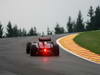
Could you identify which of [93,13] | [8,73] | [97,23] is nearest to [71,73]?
[8,73]

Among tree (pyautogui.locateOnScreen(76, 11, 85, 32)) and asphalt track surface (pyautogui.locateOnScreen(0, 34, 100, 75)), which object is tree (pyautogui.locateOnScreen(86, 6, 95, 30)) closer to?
tree (pyautogui.locateOnScreen(76, 11, 85, 32))

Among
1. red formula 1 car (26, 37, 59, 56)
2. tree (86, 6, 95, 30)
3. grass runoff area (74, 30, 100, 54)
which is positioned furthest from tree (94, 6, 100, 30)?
red formula 1 car (26, 37, 59, 56)

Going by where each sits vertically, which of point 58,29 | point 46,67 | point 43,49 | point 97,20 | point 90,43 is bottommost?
point 58,29

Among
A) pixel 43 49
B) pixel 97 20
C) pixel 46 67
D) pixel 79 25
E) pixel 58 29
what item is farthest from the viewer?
pixel 58 29

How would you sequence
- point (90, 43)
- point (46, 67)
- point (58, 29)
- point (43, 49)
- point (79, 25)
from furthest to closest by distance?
1. point (58, 29)
2. point (79, 25)
3. point (90, 43)
4. point (43, 49)
5. point (46, 67)

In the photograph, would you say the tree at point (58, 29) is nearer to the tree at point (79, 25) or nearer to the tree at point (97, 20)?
the tree at point (79, 25)

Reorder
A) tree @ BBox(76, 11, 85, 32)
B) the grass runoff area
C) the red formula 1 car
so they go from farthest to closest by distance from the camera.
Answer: tree @ BBox(76, 11, 85, 32), the grass runoff area, the red formula 1 car

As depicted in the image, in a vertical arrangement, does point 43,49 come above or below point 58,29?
above

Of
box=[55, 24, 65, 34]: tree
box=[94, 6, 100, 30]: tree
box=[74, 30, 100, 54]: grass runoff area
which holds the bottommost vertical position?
box=[55, 24, 65, 34]: tree

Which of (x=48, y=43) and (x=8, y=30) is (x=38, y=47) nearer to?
(x=48, y=43)

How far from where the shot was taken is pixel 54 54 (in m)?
20.5

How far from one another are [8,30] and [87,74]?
132766mm

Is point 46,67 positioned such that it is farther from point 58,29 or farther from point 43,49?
point 58,29

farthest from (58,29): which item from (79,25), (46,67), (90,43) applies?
(46,67)
